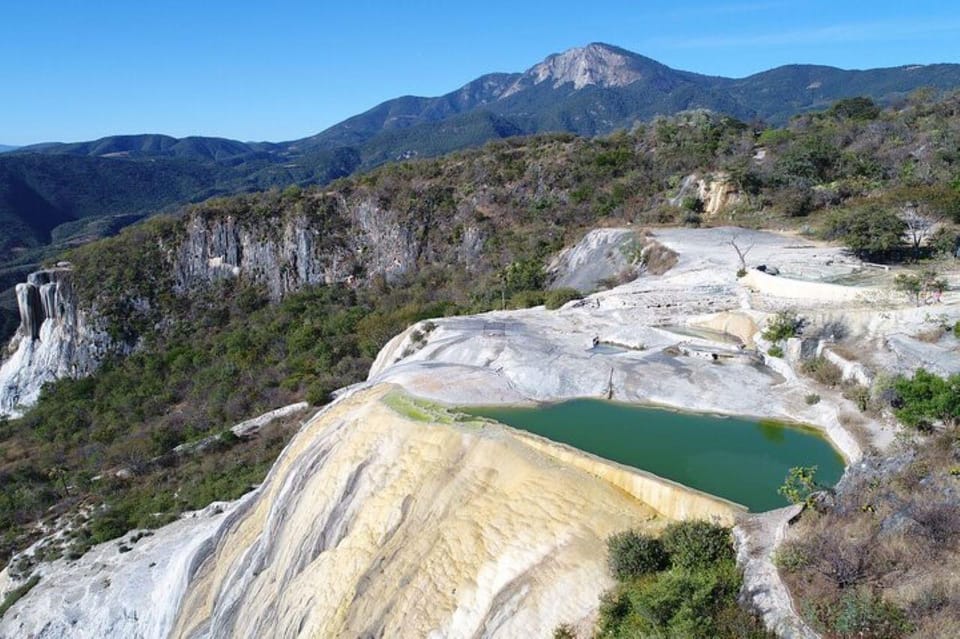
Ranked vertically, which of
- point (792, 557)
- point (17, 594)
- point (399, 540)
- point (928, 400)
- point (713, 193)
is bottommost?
point (17, 594)

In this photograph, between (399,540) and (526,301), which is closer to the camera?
(399,540)

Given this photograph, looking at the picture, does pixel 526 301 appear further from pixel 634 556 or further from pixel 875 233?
pixel 634 556

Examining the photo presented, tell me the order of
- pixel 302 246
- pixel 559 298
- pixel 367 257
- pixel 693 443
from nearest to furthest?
A: pixel 693 443, pixel 559 298, pixel 367 257, pixel 302 246

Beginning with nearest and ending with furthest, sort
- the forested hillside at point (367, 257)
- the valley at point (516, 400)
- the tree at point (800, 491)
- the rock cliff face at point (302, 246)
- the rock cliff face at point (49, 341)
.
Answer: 1. the tree at point (800, 491)
2. the valley at point (516, 400)
3. the forested hillside at point (367, 257)
4. the rock cliff face at point (49, 341)
5. the rock cliff face at point (302, 246)

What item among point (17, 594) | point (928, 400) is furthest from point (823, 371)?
point (17, 594)

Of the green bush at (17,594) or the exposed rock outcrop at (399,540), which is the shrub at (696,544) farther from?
the green bush at (17,594)

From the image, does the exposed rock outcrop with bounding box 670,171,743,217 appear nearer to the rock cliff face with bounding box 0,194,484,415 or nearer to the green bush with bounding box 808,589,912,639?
the rock cliff face with bounding box 0,194,484,415

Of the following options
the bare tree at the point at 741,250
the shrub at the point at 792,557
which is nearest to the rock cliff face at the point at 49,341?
the bare tree at the point at 741,250
